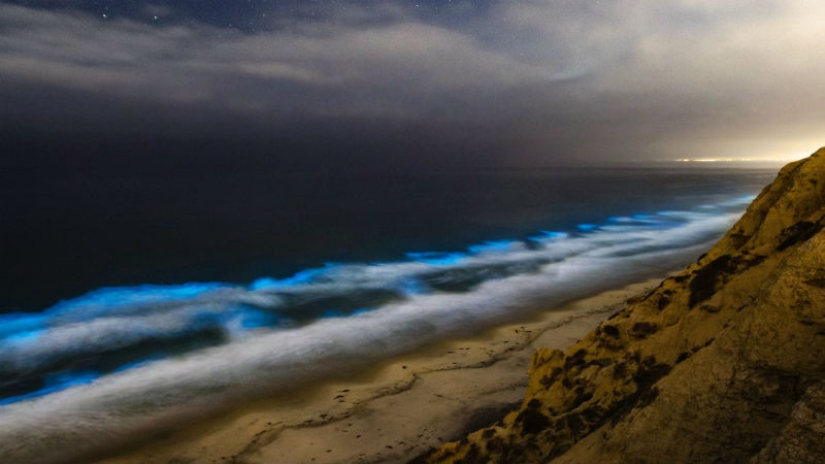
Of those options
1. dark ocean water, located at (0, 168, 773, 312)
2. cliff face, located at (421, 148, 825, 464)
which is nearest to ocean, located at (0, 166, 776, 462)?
dark ocean water, located at (0, 168, 773, 312)

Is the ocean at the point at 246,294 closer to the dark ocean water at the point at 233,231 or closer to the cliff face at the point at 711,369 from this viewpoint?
the dark ocean water at the point at 233,231

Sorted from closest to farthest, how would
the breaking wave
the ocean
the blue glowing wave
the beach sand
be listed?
the beach sand
the breaking wave
the ocean
the blue glowing wave

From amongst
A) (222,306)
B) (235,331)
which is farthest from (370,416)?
(222,306)

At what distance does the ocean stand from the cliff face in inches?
417

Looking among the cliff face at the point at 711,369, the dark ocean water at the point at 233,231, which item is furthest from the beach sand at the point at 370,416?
the dark ocean water at the point at 233,231

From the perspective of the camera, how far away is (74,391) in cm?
1681

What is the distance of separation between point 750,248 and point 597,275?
82.3 feet

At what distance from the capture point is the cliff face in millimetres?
5062

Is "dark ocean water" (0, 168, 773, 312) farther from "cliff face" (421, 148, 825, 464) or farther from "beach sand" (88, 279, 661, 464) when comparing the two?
"cliff face" (421, 148, 825, 464)

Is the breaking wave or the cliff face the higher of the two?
the cliff face

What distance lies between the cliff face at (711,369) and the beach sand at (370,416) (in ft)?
12.3

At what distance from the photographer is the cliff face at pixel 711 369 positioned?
16.6 feet

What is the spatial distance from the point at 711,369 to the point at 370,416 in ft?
30.5

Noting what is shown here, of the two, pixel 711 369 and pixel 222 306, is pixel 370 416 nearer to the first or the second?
pixel 711 369
